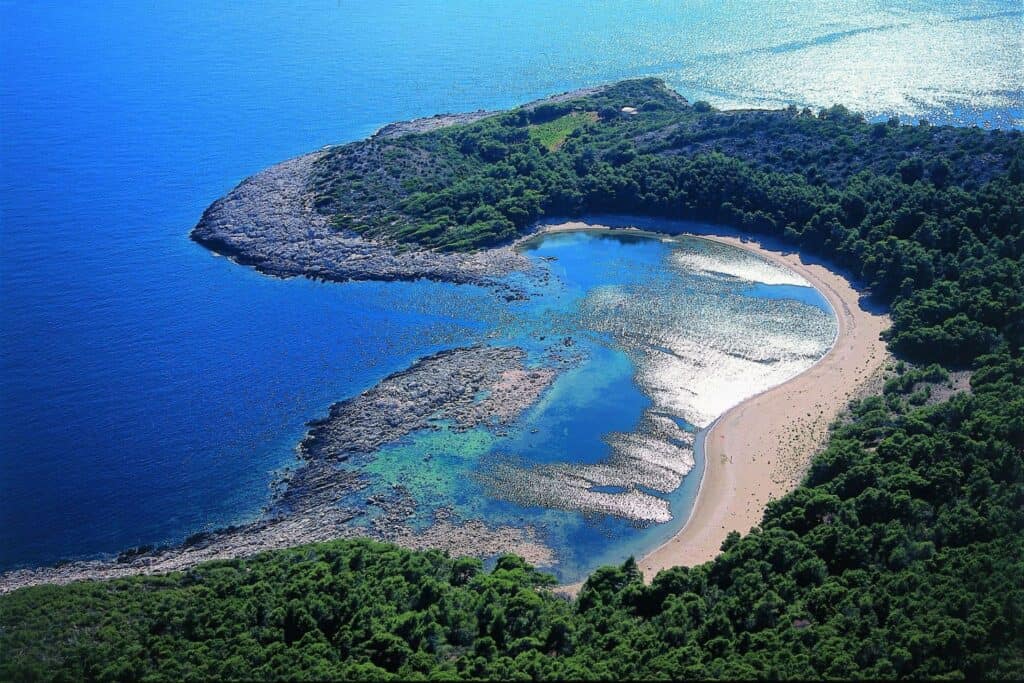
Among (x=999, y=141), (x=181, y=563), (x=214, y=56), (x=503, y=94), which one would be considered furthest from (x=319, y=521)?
(x=214, y=56)

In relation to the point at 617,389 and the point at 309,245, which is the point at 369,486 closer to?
the point at 617,389

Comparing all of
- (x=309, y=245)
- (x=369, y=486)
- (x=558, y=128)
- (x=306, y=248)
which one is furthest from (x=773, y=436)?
(x=558, y=128)

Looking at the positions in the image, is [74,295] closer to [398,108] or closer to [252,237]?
[252,237]

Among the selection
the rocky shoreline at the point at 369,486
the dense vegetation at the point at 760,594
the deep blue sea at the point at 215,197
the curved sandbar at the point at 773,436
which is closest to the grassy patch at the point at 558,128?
the deep blue sea at the point at 215,197

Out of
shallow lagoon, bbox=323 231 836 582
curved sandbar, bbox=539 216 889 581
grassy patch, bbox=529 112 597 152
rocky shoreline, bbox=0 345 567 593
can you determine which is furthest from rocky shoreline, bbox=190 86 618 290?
curved sandbar, bbox=539 216 889 581

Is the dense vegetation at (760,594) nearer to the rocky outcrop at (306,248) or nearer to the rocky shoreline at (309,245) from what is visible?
the rocky shoreline at (309,245)

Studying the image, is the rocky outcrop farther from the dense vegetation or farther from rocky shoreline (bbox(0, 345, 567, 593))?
the dense vegetation
